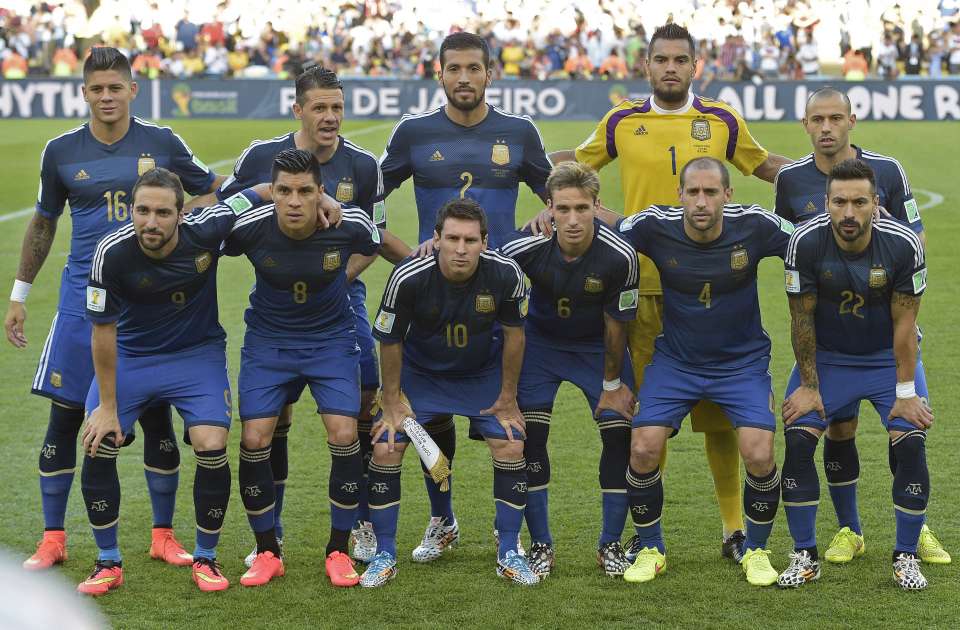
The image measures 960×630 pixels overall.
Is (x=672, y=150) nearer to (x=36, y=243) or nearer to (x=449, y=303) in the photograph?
(x=449, y=303)

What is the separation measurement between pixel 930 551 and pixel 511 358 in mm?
2133

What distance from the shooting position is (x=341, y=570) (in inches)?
224

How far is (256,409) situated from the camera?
18.5ft

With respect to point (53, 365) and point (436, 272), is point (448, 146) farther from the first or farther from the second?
point (53, 365)

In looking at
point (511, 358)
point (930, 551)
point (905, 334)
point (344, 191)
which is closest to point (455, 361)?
point (511, 358)

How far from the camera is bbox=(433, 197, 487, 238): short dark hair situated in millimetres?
5496

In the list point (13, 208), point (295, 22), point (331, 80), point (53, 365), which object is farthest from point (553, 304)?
point (295, 22)

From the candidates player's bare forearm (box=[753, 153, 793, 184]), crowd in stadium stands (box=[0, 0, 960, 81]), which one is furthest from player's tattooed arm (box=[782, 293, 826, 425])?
crowd in stadium stands (box=[0, 0, 960, 81])

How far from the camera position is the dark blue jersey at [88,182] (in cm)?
586

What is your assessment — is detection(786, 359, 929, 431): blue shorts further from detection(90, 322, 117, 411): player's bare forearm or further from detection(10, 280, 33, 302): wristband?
detection(10, 280, 33, 302): wristband

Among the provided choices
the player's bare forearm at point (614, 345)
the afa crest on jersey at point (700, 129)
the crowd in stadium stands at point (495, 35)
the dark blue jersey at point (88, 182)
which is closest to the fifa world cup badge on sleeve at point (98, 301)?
the dark blue jersey at point (88, 182)

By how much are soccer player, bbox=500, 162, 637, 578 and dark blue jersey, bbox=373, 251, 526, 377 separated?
0.24m

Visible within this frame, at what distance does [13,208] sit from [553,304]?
15.0 m

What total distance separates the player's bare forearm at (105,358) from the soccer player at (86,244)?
1.50 ft
